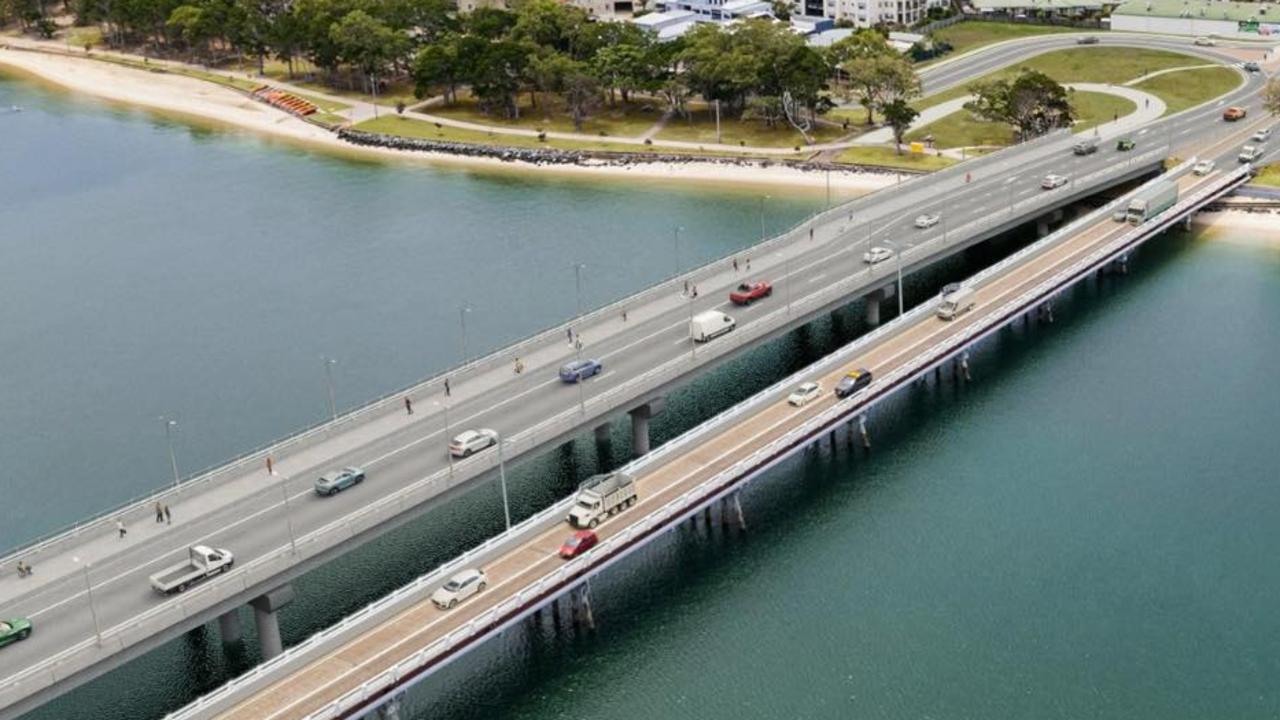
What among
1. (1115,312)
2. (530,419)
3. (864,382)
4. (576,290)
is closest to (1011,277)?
(1115,312)

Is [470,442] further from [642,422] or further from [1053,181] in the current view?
[1053,181]

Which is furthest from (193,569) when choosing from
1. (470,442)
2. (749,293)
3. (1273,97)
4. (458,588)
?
(1273,97)

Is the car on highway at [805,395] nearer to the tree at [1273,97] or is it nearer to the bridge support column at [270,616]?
the bridge support column at [270,616]

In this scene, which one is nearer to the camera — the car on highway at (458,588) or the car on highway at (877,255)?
→ the car on highway at (458,588)

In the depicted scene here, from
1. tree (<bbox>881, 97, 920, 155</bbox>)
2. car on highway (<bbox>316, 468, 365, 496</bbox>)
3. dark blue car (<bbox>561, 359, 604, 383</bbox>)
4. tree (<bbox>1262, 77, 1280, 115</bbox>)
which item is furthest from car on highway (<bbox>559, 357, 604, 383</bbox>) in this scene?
tree (<bbox>1262, 77, 1280, 115</bbox>)

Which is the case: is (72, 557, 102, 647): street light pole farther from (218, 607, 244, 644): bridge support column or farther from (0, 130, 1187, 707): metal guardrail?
(218, 607, 244, 644): bridge support column

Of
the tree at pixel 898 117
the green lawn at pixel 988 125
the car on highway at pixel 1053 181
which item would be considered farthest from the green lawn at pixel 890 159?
the car on highway at pixel 1053 181
